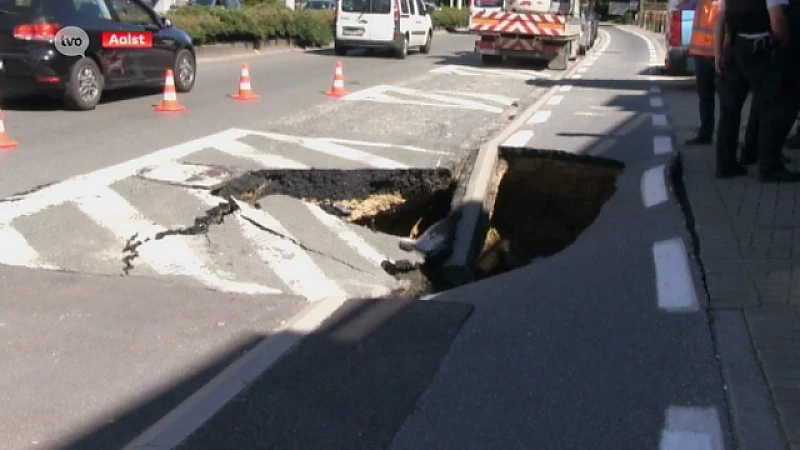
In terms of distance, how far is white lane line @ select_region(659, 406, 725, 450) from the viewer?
3.83 m

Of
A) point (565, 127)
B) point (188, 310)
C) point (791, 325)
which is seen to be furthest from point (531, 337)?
point (565, 127)

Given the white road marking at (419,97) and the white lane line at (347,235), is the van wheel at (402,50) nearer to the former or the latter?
the white road marking at (419,97)

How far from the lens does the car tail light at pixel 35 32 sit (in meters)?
12.6

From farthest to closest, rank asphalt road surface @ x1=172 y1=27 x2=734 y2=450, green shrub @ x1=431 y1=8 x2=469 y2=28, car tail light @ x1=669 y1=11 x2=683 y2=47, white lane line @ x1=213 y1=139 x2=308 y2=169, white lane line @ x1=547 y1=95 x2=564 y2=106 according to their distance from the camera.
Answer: green shrub @ x1=431 y1=8 x2=469 y2=28 < car tail light @ x1=669 y1=11 x2=683 y2=47 < white lane line @ x1=547 y1=95 x2=564 y2=106 < white lane line @ x1=213 y1=139 x2=308 y2=169 < asphalt road surface @ x1=172 y1=27 x2=734 y2=450

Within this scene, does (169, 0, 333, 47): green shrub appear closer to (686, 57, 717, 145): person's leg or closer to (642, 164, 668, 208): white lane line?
(686, 57, 717, 145): person's leg

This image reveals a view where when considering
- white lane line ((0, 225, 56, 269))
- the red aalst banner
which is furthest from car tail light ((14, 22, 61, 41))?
white lane line ((0, 225, 56, 269))

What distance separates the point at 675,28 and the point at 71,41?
1153cm

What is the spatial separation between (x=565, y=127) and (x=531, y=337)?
7.85 m

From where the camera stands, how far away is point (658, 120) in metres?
13.4

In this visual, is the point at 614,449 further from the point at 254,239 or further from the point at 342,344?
the point at 254,239

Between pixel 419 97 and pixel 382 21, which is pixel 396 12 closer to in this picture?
pixel 382 21

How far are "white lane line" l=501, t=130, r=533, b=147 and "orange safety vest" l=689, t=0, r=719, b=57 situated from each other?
2.00 m

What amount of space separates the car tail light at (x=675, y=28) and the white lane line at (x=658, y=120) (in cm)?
576

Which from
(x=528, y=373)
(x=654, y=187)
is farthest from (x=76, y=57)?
(x=528, y=373)
